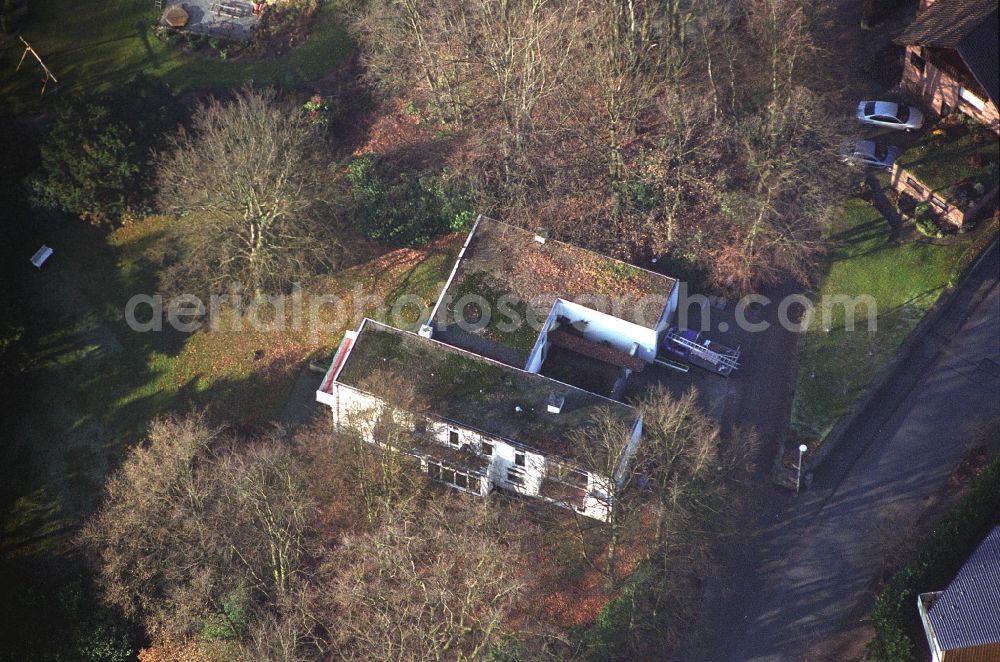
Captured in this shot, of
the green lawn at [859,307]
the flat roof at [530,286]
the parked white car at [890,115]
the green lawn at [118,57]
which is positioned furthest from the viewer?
the green lawn at [118,57]

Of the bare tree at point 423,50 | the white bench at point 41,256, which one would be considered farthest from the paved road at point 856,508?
the white bench at point 41,256

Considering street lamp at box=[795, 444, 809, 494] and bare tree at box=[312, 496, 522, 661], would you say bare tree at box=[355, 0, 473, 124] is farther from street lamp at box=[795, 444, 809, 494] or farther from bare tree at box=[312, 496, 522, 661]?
street lamp at box=[795, 444, 809, 494]

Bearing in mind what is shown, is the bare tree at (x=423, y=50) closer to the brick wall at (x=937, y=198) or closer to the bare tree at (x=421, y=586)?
the bare tree at (x=421, y=586)

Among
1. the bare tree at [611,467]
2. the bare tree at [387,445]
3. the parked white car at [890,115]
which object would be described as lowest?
the bare tree at [387,445]

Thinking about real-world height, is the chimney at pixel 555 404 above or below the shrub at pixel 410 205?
below

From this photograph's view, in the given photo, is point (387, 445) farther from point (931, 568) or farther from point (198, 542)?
point (931, 568)

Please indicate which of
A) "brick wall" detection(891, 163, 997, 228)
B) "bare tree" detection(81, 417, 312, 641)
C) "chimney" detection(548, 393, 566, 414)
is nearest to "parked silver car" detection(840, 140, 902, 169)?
"brick wall" detection(891, 163, 997, 228)
